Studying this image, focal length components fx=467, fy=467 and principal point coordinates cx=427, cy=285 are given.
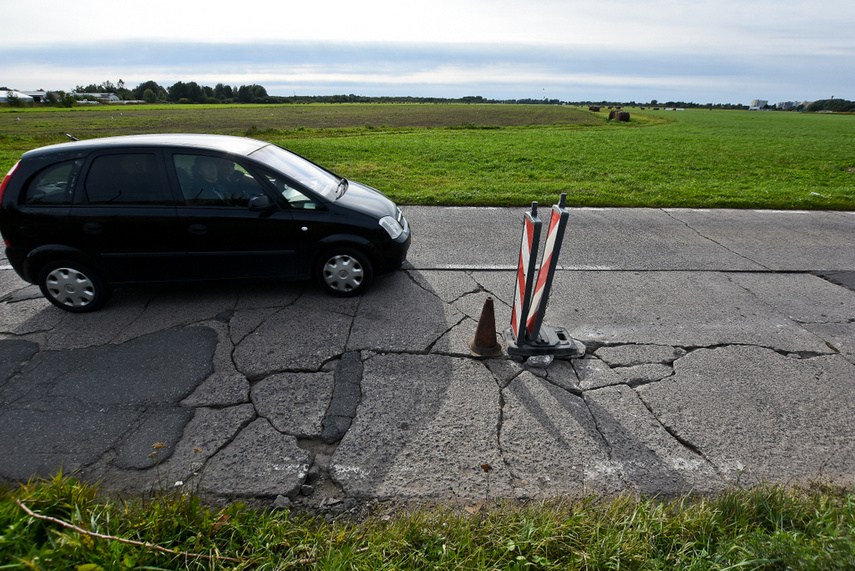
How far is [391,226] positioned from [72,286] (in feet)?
10.6

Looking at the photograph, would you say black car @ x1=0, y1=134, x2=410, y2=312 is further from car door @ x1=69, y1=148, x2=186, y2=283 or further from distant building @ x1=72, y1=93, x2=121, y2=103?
distant building @ x1=72, y1=93, x2=121, y2=103

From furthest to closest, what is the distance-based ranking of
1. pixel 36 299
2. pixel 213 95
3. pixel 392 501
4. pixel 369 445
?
1. pixel 213 95
2. pixel 36 299
3. pixel 369 445
4. pixel 392 501

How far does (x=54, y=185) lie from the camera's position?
14.9 ft

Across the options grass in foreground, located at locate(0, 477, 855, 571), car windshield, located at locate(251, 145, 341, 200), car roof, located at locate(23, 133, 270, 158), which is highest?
car roof, located at locate(23, 133, 270, 158)

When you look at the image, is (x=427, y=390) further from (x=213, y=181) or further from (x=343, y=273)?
(x=213, y=181)

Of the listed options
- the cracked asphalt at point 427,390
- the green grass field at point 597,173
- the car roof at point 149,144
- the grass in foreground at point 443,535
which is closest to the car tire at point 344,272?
the cracked asphalt at point 427,390

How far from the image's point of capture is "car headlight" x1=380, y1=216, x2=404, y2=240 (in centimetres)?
499

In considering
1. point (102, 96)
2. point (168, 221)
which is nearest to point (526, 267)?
point (168, 221)

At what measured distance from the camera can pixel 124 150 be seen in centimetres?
457

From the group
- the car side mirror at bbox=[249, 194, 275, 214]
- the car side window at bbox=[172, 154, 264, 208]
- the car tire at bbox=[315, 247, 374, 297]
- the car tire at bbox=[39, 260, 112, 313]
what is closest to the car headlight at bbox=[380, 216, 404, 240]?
the car tire at bbox=[315, 247, 374, 297]

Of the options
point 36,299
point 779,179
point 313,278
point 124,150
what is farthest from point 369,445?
point 779,179

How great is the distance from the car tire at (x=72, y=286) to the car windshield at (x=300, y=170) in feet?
6.67

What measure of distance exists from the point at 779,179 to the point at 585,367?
12.0 meters

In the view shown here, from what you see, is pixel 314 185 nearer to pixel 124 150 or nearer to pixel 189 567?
pixel 124 150
